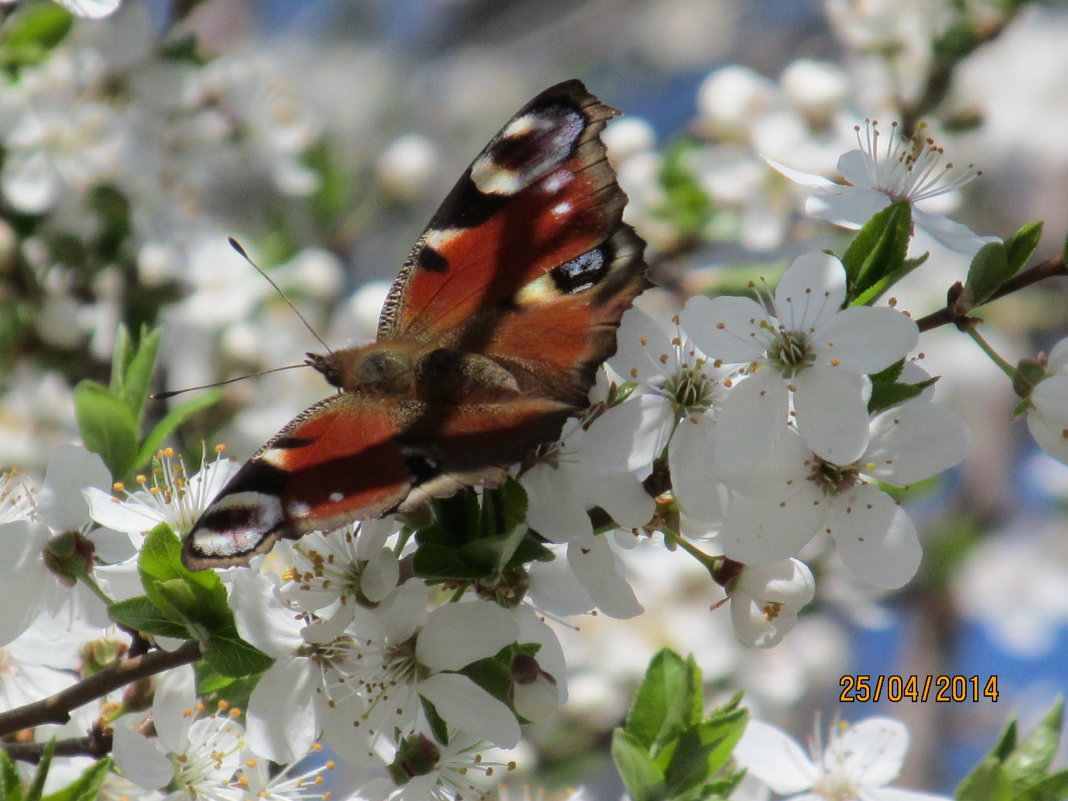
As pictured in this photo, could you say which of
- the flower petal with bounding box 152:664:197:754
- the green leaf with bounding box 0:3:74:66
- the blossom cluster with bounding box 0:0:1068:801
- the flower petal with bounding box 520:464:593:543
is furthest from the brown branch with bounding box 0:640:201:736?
the green leaf with bounding box 0:3:74:66

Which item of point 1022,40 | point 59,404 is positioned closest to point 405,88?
point 1022,40

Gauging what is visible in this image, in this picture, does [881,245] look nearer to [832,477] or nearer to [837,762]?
[832,477]

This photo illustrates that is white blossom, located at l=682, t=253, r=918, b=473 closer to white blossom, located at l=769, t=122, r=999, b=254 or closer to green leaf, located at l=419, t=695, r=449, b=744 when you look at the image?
white blossom, located at l=769, t=122, r=999, b=254

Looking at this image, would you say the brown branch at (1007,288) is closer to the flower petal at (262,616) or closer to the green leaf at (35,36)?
the flower petal at (262,616)

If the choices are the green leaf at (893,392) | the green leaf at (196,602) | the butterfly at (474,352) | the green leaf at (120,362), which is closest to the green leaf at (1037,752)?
the green leaf at (893,392)
